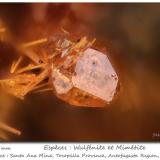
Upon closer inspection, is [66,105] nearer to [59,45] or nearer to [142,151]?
[59,45]

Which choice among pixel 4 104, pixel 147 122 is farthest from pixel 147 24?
pixel 4 104

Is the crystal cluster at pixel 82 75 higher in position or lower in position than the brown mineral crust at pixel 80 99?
higher

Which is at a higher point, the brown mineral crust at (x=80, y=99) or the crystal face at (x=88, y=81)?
the crystal face at (x=88, y=81)

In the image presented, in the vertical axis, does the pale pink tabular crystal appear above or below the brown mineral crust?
above

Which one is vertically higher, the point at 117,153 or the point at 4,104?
the point at 4,104
